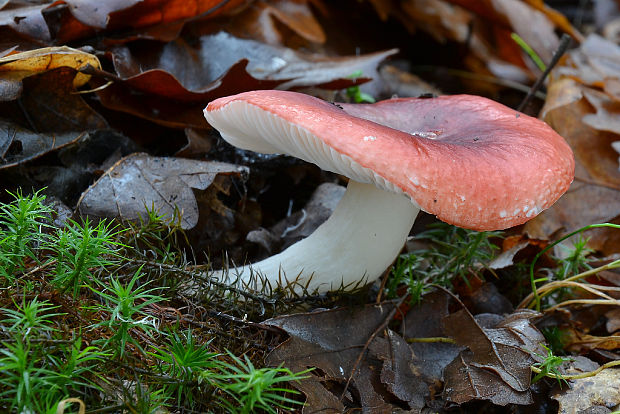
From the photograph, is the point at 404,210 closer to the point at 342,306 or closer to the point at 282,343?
the point at 342,306

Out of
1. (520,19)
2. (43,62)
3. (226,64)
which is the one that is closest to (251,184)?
(226,64)

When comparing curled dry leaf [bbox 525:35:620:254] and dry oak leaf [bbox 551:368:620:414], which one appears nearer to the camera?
dry oak leaf [bbox 551:368:620:414]

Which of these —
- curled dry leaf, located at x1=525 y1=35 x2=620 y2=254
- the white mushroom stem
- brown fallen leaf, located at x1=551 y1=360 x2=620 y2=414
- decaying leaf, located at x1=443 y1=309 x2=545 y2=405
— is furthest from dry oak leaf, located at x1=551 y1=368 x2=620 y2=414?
curled dry leaf, located at x1=525 y1=35 x2=620 y2=254

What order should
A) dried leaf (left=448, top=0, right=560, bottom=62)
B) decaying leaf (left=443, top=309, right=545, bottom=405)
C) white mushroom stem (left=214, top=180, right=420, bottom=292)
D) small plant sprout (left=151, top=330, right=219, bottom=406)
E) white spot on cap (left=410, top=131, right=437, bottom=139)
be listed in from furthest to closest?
1. dried leaf (left=448, top=0, right=560, bottom=62)
2. white spot on cap (left=410, top=131, right=437, bottom=139)
3. white mushroom stem (left=214, top=180, right=420, bottom=292)
4. decaying leaf (left=443, top=309, right=545, bottom=405)
5. small plant sprout (left=151, top=330, right=219, bottom=406)

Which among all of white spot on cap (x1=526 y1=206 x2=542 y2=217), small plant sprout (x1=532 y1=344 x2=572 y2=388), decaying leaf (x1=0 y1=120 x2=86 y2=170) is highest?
white spot on cap (x1=526 y1=206 x2=542 y2=217)

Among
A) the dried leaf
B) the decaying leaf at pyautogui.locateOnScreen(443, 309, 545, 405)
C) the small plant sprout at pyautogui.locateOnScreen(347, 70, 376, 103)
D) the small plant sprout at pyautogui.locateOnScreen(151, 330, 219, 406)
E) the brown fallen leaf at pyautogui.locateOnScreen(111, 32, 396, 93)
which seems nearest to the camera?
the small plant sprout at pyautogui.locateOnScreen(151, 330, 219, 406)

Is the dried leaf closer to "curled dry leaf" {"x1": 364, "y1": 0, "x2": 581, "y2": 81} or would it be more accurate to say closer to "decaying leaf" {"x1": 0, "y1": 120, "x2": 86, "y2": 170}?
"curled dry leaf" {"x1": 364, "y1": 0, "x2": 581, "y2": 81}

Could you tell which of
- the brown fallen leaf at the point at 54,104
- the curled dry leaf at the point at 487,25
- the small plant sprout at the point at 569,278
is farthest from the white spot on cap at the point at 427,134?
the curled dry leaf at the point at 487,25

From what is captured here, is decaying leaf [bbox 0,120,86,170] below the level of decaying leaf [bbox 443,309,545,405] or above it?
above
